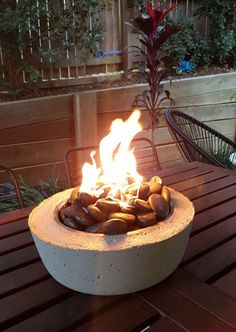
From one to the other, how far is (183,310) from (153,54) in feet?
7.88

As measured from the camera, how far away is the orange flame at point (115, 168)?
115 centimetres

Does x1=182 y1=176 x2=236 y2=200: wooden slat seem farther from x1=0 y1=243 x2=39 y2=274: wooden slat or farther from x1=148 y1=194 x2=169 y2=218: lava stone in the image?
x1=0 y1=243 x2=39 y2=274: wooden slat

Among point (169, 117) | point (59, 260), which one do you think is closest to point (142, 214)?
point (59, 260)

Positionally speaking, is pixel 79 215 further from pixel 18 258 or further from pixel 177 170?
pixel 177 170

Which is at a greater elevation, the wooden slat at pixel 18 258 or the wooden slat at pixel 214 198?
the wooden slat at pixel 18 258

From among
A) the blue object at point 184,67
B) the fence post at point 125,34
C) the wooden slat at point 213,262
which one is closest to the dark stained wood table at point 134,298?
the wooden slat at point 213,262

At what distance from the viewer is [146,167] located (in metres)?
2.52

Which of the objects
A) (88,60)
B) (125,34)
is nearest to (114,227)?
(88,60)

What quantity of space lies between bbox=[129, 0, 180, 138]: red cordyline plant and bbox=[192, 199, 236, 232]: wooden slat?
176 cm

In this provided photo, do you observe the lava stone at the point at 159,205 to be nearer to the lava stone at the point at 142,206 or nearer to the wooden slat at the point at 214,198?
the lava stone at the point at 142,206

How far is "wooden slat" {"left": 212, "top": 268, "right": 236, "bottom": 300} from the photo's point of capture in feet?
3.19

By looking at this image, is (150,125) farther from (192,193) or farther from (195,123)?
(192,193)

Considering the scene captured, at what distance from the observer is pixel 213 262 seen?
1.11m

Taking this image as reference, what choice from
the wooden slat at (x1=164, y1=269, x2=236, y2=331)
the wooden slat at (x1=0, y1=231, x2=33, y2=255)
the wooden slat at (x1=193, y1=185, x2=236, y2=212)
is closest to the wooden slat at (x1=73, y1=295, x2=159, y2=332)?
the wooden slat at (x1=164, y1=269, x2=236, y2=331)
